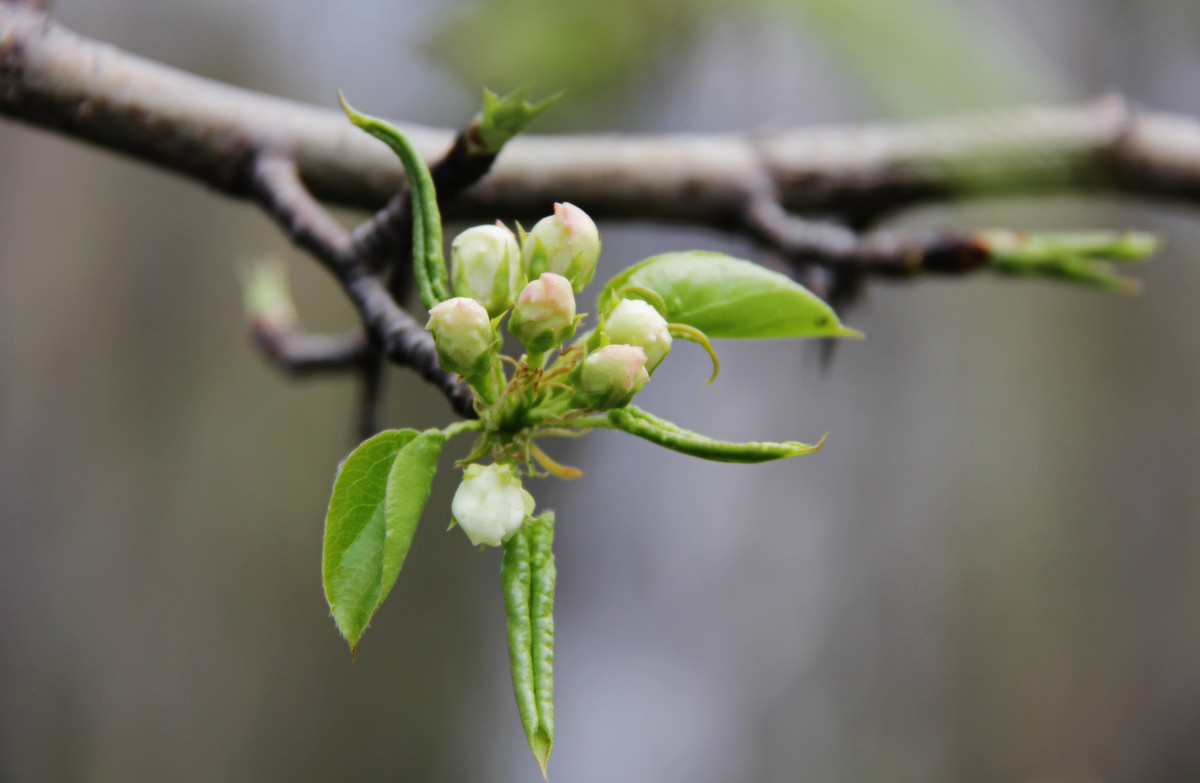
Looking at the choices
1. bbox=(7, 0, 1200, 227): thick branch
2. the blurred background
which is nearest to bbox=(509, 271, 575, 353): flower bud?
bbox=(7, 0, 1200, 227): thick branch

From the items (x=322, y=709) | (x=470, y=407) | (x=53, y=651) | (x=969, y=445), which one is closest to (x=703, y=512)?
(x=969, y=445)

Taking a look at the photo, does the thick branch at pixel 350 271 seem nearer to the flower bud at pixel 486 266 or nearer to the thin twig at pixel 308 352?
the flower bud at pixel 486 266

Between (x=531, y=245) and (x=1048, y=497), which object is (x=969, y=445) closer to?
(x=1048, y=497)

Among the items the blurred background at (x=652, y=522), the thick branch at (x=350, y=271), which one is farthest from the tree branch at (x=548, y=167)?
the blurred background at (x=652, y=522)

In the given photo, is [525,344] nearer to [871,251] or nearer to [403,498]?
[403,498]

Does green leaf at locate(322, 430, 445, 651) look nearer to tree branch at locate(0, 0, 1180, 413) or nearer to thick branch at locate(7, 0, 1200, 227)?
tree branch at locate(0, 0, 1180, 413)

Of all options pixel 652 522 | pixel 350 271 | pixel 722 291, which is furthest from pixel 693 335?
pixel 652 522
